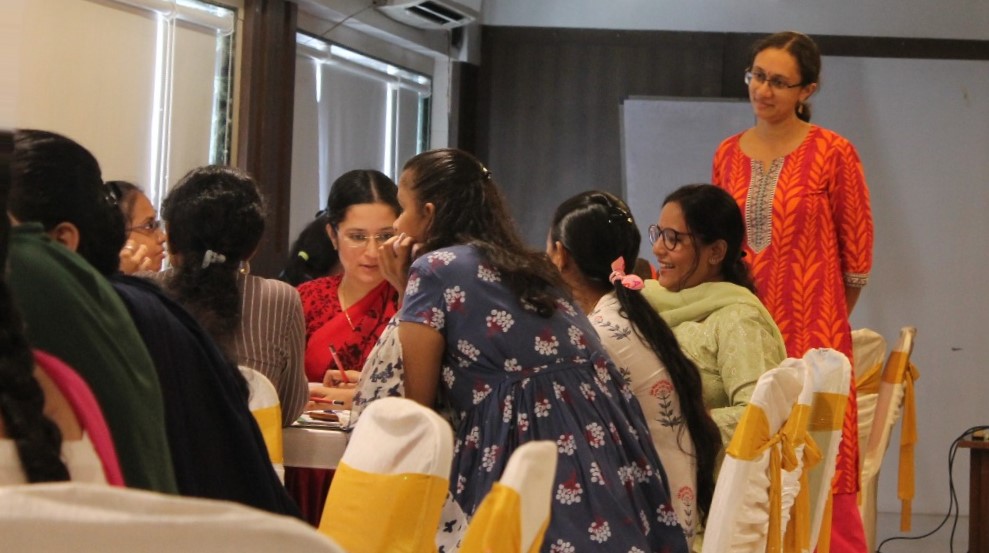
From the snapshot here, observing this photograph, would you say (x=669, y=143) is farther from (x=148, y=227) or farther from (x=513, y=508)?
(x=513, y=508)

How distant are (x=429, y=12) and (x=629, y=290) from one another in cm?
→ 348

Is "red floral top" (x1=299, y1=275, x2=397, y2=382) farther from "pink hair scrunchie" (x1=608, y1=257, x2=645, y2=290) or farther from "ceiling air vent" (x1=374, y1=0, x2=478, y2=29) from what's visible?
"ceiling air vent" (x1=374, y1=0, x2=478, y2=29)

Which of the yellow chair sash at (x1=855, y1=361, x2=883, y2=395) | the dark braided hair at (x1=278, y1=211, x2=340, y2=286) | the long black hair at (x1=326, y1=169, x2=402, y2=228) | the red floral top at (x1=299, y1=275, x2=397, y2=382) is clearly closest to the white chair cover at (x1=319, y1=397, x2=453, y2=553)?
the red floral top at (x1=299, y1=275, x2=397, y2=382)

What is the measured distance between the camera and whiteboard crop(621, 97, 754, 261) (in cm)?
555

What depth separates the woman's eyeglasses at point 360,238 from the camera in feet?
10.5

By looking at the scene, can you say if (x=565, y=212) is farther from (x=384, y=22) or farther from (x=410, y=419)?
(x=384, y=22)

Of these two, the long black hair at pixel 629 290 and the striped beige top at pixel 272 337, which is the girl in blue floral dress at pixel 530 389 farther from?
the striped beige top at pixel 272 337

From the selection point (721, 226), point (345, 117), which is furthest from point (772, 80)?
point (345, 117)

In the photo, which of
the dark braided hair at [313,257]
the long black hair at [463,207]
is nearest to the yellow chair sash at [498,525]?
the long black hair at [463,207]

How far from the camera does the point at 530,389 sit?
82.5 inches

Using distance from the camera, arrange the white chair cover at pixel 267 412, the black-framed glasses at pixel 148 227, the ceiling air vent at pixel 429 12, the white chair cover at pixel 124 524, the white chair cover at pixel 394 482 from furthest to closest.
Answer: the ceiling air vent at pixel 429 12, the black-framed glasses at pixel 148 227, the white chair cover at pixel 267 412, the white chair cover at pixel 394 482, the white chair cover at pixel 124 524

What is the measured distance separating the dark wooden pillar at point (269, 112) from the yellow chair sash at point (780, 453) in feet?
9.53

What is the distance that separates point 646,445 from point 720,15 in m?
4.05

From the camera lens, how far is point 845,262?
3.33 m
